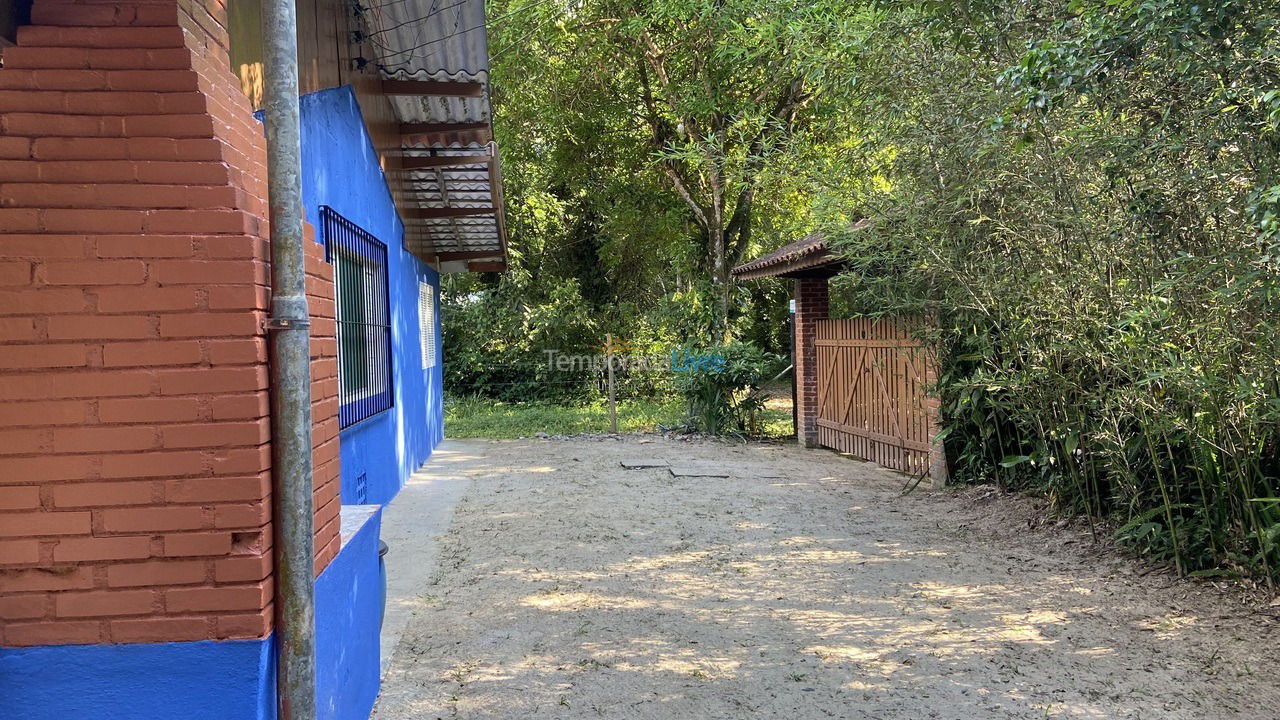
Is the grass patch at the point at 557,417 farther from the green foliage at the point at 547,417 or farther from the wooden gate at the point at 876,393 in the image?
the wooden gate at the point at 876,393

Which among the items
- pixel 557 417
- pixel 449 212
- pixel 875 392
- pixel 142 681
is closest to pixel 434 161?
pixel 449 212

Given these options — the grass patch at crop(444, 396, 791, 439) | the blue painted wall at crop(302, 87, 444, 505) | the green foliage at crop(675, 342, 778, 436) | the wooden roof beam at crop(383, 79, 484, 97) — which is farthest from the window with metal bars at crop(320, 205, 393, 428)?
the grass patch at crop(444, 396, 791, 439)

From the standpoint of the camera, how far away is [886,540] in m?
7.11

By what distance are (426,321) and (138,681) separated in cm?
1060

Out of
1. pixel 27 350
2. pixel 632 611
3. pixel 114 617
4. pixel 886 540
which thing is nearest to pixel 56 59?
pixel 27 350

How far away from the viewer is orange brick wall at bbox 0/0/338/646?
2.28m

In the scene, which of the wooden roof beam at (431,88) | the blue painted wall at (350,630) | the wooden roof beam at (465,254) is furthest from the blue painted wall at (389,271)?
the blue painted wall at (350,630)

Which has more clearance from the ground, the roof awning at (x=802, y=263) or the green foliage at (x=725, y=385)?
the roof awning at (x=802, y=263)

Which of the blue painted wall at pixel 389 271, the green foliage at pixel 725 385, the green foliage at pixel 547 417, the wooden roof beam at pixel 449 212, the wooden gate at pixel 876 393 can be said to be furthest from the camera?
the green foliage at pixel 547 417

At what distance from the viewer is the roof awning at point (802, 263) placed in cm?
1064

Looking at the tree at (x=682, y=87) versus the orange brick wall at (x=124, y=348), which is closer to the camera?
the orange brick wall at (x=124, y=348)

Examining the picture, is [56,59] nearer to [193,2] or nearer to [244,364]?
[193,2]

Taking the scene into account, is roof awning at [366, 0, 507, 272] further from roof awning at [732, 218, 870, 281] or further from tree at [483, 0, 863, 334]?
roof awning at [732, 218, 870, 281]

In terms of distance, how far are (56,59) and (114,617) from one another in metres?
1.41
